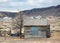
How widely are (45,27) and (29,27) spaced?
3171mm

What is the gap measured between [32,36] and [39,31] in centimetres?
170

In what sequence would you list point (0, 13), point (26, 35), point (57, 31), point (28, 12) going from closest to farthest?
1. point (26, 35)
2. point (57, 31)
3. point (0, 13)
4. point (28, 12)

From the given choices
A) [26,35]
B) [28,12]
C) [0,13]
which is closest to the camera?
[26,35]

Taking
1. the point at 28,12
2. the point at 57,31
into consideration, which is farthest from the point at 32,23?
the point at 28,12

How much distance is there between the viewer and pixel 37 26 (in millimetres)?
44719

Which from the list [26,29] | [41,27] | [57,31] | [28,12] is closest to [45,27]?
[41,27]

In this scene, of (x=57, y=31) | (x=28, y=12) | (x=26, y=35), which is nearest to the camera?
(x=26, y=35)

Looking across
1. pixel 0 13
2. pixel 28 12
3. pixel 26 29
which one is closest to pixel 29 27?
pixel 26 29

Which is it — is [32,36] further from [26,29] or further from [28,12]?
[28,12]

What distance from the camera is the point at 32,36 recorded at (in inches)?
1746

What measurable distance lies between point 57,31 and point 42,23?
927 centimetres

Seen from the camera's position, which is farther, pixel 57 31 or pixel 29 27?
pixel 57 31

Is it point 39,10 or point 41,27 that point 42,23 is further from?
point 39,10

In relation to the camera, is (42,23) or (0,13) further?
(0,13)
